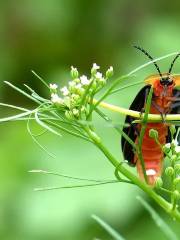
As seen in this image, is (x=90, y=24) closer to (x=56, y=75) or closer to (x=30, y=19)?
(x=30, y=19)

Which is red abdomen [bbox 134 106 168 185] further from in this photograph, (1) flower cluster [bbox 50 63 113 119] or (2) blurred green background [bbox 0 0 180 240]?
(2) blurred green background [bbox 0 0 180 240]

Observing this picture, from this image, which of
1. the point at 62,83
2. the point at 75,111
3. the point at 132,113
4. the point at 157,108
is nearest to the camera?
the point at 75,111

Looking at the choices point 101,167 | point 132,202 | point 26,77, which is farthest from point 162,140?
point 26,77

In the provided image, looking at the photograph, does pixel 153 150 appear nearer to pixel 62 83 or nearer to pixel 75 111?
pixel 75 111

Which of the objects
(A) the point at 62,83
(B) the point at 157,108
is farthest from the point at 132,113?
(A) the point at 62,83

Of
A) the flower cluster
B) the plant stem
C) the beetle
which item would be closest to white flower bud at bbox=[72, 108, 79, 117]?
the flower cluster

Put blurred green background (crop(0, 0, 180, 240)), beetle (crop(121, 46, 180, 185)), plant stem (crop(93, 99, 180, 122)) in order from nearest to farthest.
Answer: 1. plant stem (crop(93, 99, 180, 122))
2. beetle (crop(121, 46, 180, 185))
3. blurred green background (crop(0, 0, 180, 240))

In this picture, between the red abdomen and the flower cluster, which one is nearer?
the flower cluster

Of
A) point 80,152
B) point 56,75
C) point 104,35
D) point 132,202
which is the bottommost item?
point 132,202
